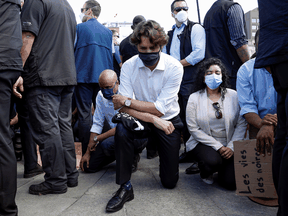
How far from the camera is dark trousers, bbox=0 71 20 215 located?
5.68 feet

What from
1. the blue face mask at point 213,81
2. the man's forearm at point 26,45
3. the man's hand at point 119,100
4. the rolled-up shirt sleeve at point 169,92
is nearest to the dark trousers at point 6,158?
the man's forearm at point 26,45

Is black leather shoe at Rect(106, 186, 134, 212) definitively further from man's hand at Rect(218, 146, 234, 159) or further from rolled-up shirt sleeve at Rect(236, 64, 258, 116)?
rolled-up shirt sleeve at Rect(236, 64, 258, 116)

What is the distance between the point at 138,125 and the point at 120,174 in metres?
0.46

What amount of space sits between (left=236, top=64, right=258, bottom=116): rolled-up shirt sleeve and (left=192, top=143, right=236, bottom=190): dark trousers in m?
0.50

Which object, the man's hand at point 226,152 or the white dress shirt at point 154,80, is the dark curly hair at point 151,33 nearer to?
the white dress shirt at point 154,80

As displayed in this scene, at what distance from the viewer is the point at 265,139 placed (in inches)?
81.7

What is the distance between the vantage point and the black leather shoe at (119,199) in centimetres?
199

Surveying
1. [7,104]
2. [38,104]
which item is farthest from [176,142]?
[7,104]

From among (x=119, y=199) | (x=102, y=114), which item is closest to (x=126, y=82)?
(x=102, y=114)

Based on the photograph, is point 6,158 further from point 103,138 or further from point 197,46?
point 197,46

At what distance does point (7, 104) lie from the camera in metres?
1.81

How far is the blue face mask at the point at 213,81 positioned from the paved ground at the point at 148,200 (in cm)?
104

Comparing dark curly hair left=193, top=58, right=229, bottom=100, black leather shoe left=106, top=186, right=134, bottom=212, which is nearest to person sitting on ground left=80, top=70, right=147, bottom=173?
black leather shoe left=106, top=186, right=134, bottom=212

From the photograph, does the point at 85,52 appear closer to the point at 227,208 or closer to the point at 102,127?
the point at 102,127
